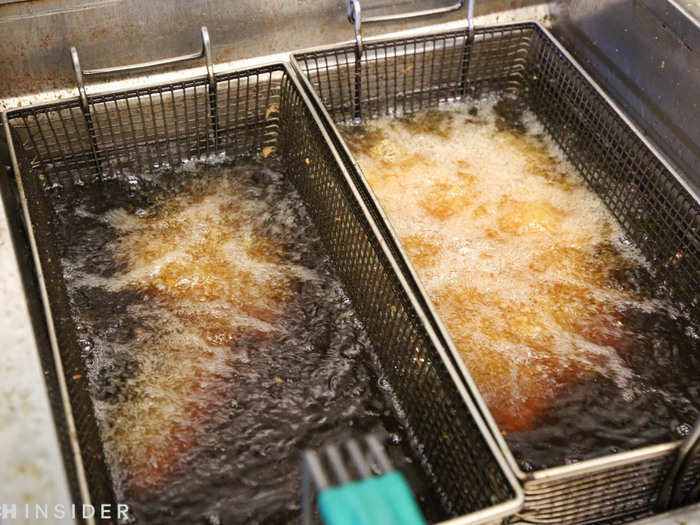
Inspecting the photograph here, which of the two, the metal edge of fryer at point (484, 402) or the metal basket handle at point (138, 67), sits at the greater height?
the metal basket handle at point (138, 67)

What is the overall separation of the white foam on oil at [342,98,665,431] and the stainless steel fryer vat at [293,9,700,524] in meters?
0.07

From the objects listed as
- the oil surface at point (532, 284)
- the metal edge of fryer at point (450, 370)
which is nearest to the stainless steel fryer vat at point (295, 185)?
the metal edge of fryer at point (450, 370)

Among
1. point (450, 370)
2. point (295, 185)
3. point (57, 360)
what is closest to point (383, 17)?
point (295, 185)

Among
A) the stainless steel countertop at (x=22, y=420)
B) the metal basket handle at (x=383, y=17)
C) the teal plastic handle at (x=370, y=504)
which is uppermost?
the metal basket handle at (x=383, y=17)

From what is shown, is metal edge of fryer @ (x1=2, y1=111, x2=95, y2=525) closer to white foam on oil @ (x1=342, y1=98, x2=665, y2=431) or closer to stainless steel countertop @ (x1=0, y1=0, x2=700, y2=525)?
stainless steel countertop @ (x1=0, y1=0, x2=700, y2=525)

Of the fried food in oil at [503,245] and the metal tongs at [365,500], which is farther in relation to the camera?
the fried food in oil at [503,245]

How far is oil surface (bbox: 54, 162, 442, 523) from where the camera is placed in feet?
5.07

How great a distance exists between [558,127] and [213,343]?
4.43 feet

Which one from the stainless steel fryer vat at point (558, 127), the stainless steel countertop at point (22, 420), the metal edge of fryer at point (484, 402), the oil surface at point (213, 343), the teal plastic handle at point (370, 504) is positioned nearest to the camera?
the teal plastic handle at point (370, 504)

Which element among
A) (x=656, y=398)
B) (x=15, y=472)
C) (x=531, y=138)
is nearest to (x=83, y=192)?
(x=15, y=472)

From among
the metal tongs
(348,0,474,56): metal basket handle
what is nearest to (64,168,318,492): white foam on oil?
(348,0,474,56): metal basket handle

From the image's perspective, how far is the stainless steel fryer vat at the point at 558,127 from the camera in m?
1.35

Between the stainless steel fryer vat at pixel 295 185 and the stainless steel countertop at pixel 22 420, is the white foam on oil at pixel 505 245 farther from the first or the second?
the stainless steel countertop at pixel 22 420

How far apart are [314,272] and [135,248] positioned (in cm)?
51
